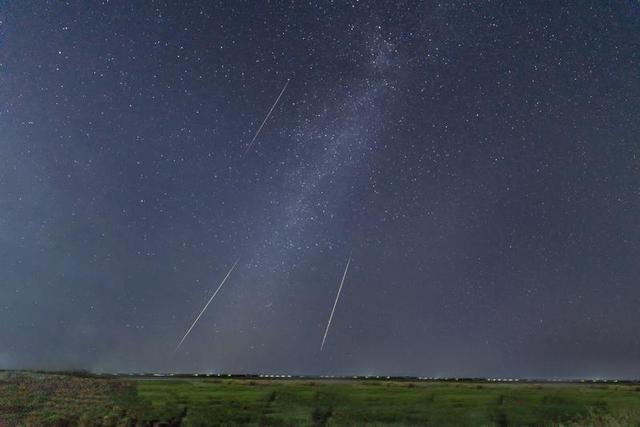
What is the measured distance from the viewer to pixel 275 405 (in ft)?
112

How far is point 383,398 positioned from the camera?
37.8 m

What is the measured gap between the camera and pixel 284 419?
1190 inches

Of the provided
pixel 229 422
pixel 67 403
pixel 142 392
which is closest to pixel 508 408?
pixel 229 422

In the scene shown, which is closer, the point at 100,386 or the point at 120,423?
the point at 120,423

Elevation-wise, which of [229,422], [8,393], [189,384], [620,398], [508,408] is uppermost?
[620,398]

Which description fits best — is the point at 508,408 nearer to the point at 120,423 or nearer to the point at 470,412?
the point at 470,412

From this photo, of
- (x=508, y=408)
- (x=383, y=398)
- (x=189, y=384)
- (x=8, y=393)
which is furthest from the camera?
(x=189, y=384)

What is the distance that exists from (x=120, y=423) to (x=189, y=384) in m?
15.8

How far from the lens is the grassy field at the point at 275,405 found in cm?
2692

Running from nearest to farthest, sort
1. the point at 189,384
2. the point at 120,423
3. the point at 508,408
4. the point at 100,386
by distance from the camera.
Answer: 1. the point at 120,423
2. the point at 100,386
3. the point at 508,408
4. the point at 189,384

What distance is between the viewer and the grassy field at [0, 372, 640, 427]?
88.3ft

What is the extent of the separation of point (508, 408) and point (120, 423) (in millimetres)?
22161

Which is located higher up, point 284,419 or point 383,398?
point 383,398

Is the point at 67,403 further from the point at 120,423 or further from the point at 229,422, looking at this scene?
the point at 229,422
